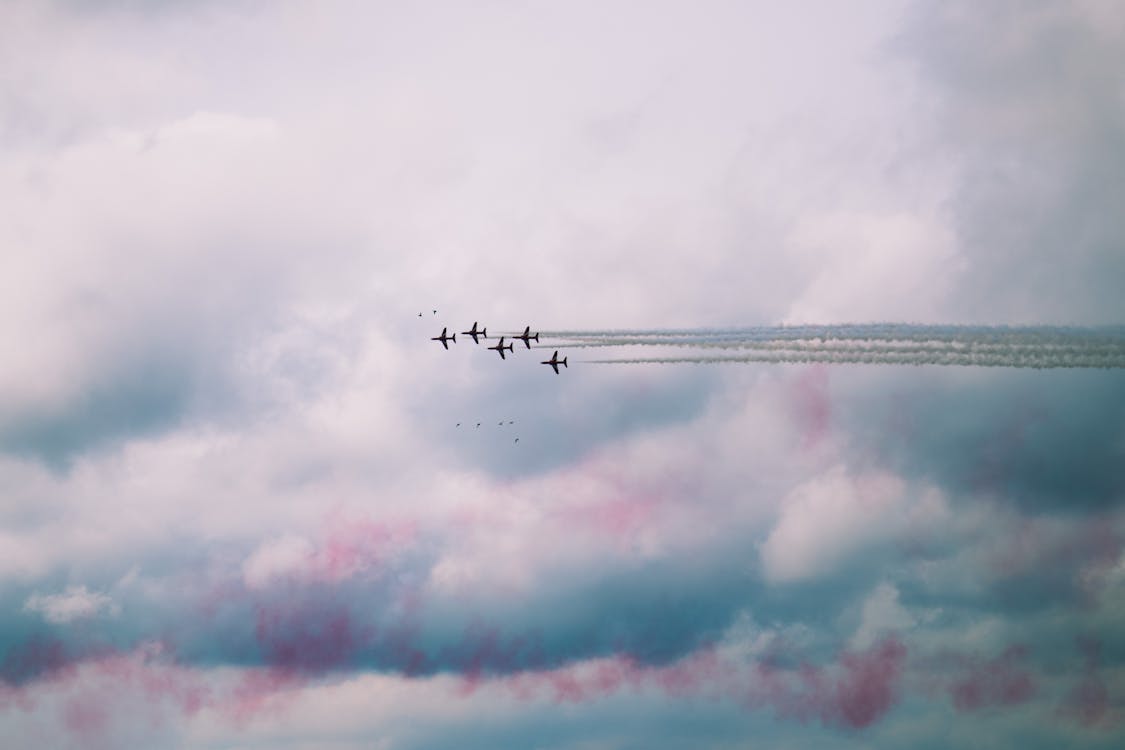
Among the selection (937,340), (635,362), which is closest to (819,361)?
(937,340)

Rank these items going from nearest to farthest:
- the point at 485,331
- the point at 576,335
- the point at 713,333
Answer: the point at 713,333
the point at 576,335
the point at 485,331

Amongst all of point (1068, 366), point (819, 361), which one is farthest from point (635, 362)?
point (1068, 366)

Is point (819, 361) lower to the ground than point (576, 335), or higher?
lower

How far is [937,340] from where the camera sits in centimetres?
9306

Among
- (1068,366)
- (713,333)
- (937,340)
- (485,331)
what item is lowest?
(1068,366)

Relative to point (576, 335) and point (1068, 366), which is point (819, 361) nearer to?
point (1068, 366)

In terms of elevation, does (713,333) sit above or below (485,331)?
below

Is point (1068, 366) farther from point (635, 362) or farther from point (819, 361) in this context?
point (635, 362)

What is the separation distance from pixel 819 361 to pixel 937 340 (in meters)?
11.2

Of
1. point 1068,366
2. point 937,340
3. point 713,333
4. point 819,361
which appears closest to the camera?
point 1068,366

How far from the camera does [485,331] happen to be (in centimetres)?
16900

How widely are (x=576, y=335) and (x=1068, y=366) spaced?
52780mm

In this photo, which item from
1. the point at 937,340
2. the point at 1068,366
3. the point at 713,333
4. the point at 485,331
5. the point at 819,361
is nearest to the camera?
the point at 1068,366

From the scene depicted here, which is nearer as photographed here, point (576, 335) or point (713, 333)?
point (713, 333)
